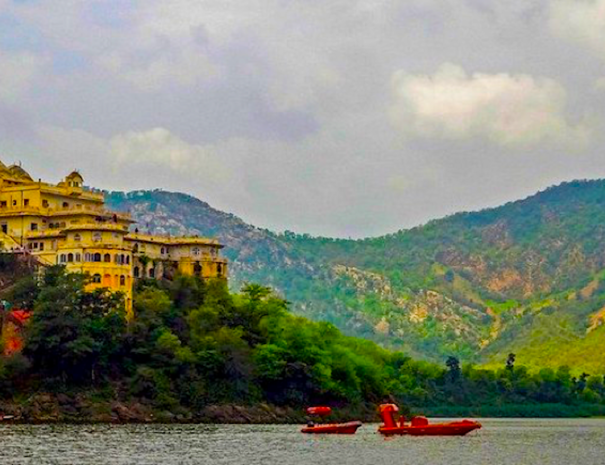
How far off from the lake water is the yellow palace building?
72.9ft

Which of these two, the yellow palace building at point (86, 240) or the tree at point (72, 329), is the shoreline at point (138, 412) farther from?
the yellow palace building at point (86, 240)

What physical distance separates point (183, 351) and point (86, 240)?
15.3m

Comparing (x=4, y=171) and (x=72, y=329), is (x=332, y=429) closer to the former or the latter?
(x=72, y=329)

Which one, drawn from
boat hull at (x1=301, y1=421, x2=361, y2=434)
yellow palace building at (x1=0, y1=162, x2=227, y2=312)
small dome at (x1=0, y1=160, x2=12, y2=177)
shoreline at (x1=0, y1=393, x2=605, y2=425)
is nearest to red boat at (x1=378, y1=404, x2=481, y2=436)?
boat hull at (x1=301, y1=421, x2=361, y2=434)

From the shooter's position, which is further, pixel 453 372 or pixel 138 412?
pixel 453 372

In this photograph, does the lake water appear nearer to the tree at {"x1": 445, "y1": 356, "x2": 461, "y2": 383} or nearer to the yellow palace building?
the yellow palace building

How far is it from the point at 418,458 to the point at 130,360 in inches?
2036

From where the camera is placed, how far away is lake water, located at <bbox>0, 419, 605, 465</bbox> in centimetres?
7700

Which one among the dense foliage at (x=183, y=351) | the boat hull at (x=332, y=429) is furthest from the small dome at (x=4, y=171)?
the boat hull at (x=332, y=429)

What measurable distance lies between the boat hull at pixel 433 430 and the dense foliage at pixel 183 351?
25.5 meters

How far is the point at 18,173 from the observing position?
6009 inches

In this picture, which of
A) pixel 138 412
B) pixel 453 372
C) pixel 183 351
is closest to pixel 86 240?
pixel 183 351

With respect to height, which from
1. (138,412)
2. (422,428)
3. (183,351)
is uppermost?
(183,351)

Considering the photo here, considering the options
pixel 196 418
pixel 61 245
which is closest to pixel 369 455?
pixel 196 418
